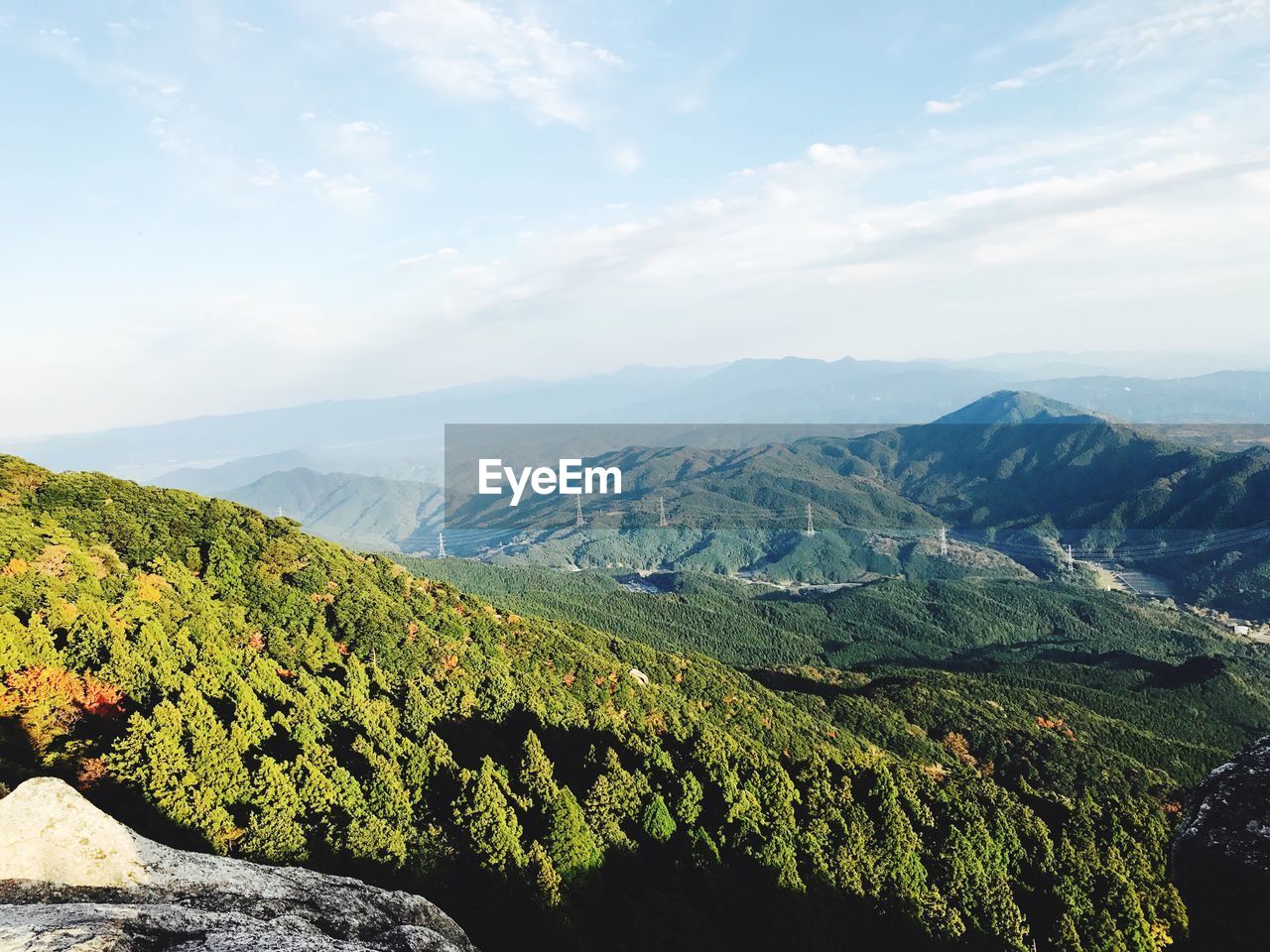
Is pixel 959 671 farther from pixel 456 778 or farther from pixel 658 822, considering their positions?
pixel 456 778

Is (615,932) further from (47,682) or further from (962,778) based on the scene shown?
(962,778)

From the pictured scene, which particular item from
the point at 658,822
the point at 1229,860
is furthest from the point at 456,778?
the point at 1229,860

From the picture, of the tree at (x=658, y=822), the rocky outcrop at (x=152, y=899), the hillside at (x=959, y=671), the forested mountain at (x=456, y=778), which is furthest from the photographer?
the hillside at (x=959, y=671)

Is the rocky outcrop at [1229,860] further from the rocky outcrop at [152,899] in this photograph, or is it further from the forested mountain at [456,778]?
the forested mountain at [456,778]

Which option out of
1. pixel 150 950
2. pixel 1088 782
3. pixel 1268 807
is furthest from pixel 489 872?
pixel 1088 782

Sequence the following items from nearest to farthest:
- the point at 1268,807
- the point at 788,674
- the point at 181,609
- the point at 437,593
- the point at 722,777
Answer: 1. the point at 1268,807
2. the point at 722,777
3. the point at 181,609
4. the point at 437,593
5. the point at 788,674

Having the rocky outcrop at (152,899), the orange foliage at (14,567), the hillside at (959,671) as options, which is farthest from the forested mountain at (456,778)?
the hillside at (959,671)

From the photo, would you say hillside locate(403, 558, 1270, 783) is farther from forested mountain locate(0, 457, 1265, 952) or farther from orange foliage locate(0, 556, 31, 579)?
orange foliage locate(0, 556, 31, 579)
